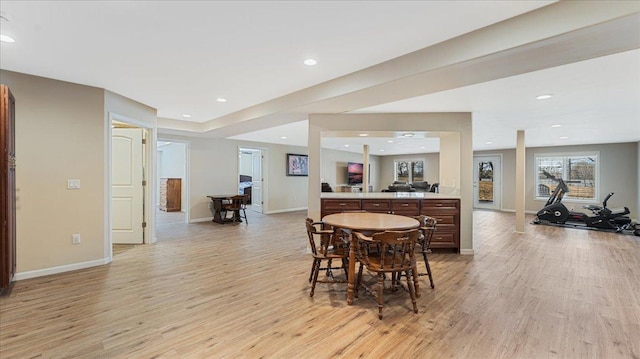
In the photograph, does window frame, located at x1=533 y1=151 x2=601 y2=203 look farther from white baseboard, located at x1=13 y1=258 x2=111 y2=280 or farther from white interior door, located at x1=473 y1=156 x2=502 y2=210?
white baseboard, located at x1=13 y1=258 x2=111 y2=280

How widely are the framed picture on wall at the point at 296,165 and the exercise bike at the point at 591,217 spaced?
23.2 feet

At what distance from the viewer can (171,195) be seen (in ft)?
32.2

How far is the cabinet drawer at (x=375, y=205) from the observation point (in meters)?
4.72

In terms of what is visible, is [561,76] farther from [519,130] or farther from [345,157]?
[345,157]

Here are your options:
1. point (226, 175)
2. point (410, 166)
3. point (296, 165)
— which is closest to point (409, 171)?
point (410, 166)

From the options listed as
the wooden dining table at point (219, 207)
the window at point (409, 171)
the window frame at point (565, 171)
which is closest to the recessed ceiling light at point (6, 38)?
the wooden dining table at point (219, 207)

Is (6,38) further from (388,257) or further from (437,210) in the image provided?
(437,210)

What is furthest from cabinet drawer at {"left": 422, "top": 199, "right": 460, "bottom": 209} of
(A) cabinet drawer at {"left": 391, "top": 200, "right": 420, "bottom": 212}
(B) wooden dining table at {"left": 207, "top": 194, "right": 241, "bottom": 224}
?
(B) wooden dining table at {"left": 207, "top": 194, "right": 241, "bottom": 224}

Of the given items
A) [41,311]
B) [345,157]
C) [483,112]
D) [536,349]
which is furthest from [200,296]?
[345,157]

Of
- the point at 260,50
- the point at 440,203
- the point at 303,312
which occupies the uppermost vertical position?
the point at 260,50

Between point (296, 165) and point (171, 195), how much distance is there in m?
4.35

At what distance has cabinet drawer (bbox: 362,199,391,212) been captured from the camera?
4723mm

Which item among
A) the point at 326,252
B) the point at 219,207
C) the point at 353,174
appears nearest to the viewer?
the point at 326,252

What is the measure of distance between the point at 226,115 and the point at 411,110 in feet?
11.5
